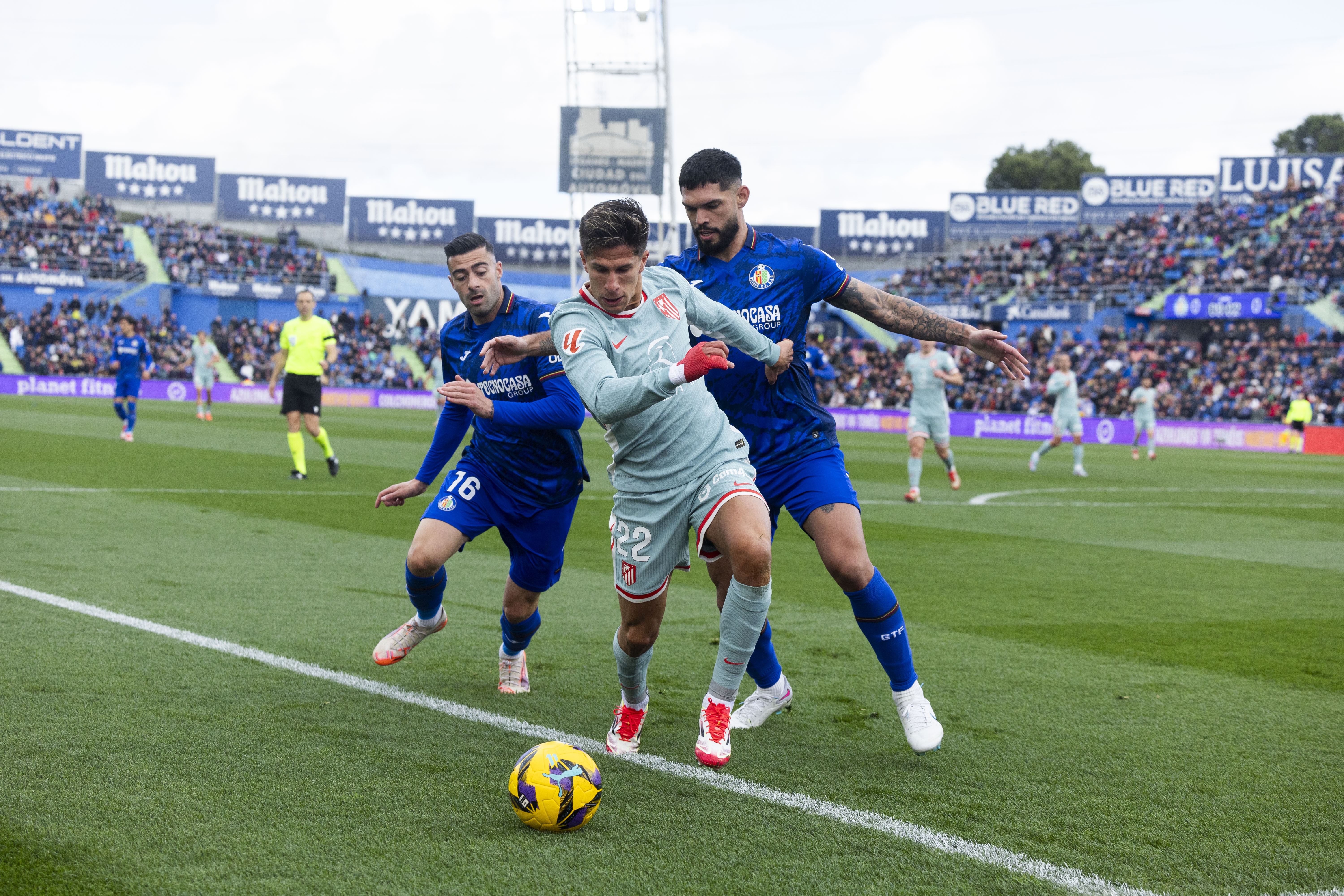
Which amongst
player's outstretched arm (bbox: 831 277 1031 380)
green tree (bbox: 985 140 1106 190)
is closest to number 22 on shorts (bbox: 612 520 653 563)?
player's outstretched arm (bbox: 831 277 1031 380)

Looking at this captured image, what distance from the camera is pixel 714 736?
13.3 ft

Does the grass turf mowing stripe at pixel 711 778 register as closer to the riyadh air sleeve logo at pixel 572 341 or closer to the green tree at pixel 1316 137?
the riyadh air sleeve logo at pixel 572 341

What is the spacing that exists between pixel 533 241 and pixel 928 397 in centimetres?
5057

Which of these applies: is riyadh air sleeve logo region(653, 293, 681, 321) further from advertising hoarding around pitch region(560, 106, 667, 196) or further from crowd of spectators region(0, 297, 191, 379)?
crowd of spectators region(0, 297, 191, 379)

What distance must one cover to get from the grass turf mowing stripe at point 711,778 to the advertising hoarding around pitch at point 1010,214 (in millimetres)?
53401

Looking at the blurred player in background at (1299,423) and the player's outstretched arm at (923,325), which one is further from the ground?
the player's outstretched arm at (923,325)

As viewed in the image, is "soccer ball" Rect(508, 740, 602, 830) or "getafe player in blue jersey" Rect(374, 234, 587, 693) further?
"getafe player in blue jersey" Rect(374, 234, 587, 693)

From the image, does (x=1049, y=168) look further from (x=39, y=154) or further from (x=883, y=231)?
(x=39, y=154)

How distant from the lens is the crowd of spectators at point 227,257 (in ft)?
175

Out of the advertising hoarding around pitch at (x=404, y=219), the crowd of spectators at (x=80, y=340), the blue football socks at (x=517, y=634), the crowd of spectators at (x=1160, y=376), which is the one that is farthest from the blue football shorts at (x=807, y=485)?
the advertising hoarding around pitch at (x=404, y=219)

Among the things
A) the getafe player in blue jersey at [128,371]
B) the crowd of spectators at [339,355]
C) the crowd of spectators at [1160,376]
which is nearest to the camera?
the getafe player in blue jersey at [128,371]

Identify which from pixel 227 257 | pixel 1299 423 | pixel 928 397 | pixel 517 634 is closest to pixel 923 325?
pixel 517 634

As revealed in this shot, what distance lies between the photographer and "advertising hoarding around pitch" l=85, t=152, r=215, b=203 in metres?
57.4

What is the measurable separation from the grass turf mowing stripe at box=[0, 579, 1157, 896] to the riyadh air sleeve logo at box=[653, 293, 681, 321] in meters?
1.54
